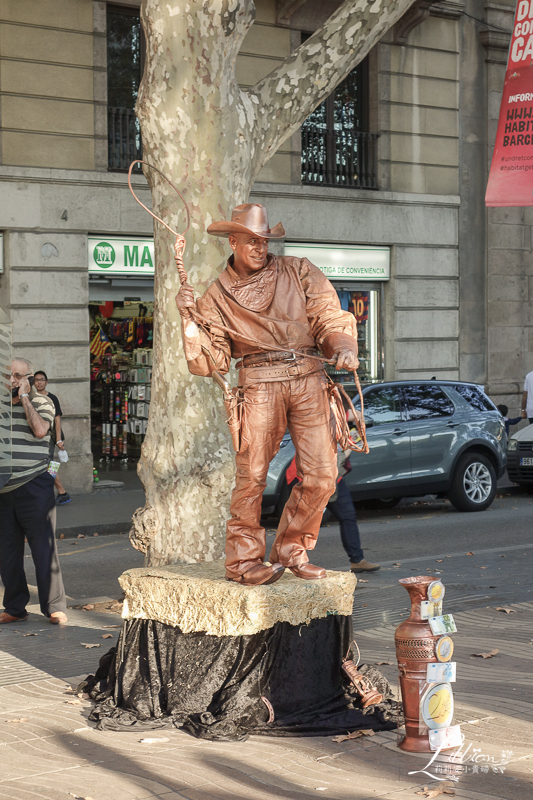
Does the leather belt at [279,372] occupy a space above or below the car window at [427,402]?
above

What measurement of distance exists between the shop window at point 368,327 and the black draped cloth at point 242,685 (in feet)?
46.1

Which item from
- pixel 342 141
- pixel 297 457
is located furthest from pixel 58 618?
pixel 342 141

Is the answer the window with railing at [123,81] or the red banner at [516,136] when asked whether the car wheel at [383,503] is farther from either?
the window with railing at [123,81]

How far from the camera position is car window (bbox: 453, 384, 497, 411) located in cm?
1430

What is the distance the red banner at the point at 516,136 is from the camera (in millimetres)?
16266

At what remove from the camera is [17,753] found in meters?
4.97

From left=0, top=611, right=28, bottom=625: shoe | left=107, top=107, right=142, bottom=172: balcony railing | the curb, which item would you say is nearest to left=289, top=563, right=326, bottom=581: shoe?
left=0, top=611, right=28, bottom=625: shoe

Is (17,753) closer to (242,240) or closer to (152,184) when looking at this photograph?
(242,240)

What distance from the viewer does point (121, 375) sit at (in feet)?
61.2

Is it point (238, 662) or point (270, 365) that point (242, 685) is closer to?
point (238, 662)

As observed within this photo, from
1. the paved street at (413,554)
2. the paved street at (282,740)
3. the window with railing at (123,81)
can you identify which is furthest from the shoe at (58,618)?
the window with railing at (123,81)

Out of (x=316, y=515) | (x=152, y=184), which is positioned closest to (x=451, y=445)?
(x=152, y=184)

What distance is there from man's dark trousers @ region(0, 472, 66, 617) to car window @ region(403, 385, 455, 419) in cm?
658

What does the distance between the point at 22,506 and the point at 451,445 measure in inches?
285
